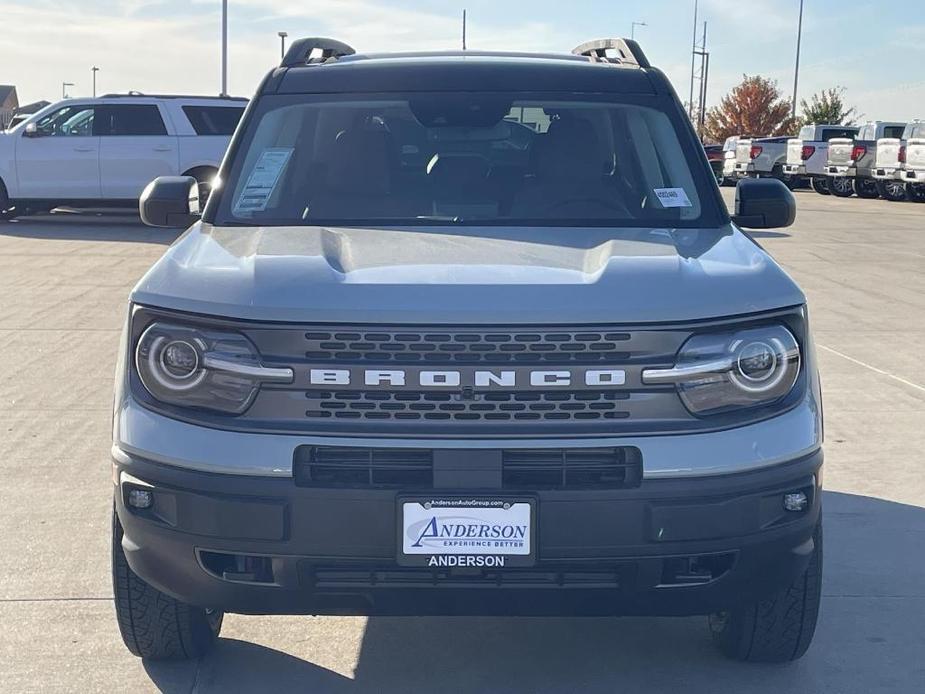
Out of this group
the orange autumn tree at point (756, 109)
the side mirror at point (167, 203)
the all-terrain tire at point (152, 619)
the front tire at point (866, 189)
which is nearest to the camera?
the all-terrain tire at point (152, 619)

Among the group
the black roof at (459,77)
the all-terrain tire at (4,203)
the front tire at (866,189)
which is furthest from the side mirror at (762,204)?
the front tire at (866,189)

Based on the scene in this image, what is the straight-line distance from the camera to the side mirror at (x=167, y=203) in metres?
5.09

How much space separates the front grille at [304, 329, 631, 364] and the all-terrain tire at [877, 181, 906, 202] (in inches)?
1193

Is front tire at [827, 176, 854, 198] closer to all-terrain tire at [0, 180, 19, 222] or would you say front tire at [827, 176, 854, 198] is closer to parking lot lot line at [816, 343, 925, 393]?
all-terrain tire at [0, 180, 19, 222]

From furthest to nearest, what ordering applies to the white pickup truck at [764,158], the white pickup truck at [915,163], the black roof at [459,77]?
the white pickup truck at [764,158] → the white pickup truck at [915,163] → the black roof at [459,77]

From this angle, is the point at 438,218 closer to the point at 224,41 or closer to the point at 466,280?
the point at 466,280

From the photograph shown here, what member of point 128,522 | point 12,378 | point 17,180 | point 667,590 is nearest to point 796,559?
point 667,590

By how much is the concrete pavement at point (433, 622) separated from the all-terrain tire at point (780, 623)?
8cm

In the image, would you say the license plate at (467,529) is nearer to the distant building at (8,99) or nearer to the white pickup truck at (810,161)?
the white pickup truck at (810,161)

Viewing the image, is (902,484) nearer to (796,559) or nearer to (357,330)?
(796,559)

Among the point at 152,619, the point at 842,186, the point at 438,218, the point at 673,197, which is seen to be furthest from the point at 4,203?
the point at 842,186

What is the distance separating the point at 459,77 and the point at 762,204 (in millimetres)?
1162

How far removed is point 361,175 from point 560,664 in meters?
1.74

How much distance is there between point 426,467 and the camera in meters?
3.32
